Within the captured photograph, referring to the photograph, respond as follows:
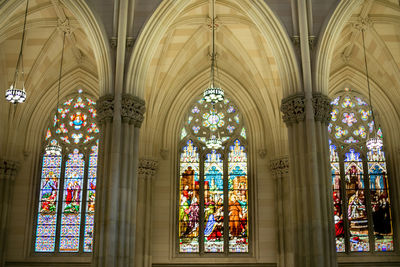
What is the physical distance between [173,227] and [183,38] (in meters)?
8.52

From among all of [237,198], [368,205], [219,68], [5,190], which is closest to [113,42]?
[219,68]

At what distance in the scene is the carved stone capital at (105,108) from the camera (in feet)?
57.7

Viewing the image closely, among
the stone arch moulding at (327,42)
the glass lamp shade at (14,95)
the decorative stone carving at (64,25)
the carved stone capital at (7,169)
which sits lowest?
the carved stone capital at (7,169)

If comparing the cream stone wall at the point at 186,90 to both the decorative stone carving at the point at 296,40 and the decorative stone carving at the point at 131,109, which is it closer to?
the decorative stone carving at the point at 296,40

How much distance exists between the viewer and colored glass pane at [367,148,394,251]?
23.1 meters

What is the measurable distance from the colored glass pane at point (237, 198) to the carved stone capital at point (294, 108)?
23.0 feet

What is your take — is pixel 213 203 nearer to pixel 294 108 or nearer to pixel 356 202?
pixel 356 202

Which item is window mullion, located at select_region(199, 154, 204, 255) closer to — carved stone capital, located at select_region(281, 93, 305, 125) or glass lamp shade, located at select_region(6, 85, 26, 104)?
carved stone capital, located at select_region(281, 93, 305, 125)

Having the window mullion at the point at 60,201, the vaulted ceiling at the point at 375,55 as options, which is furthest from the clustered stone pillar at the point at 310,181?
the window mullion at the point at 60,201

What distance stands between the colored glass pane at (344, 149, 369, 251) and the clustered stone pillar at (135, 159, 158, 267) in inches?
350

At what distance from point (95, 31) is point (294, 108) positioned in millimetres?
7415

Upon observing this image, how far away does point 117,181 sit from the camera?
55.5 ft

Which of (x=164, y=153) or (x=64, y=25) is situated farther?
(x=164, y=153)

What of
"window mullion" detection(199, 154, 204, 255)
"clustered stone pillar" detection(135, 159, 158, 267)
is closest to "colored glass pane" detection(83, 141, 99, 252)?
"clustered stone pillar" detection(135, 159, 158, 267)
